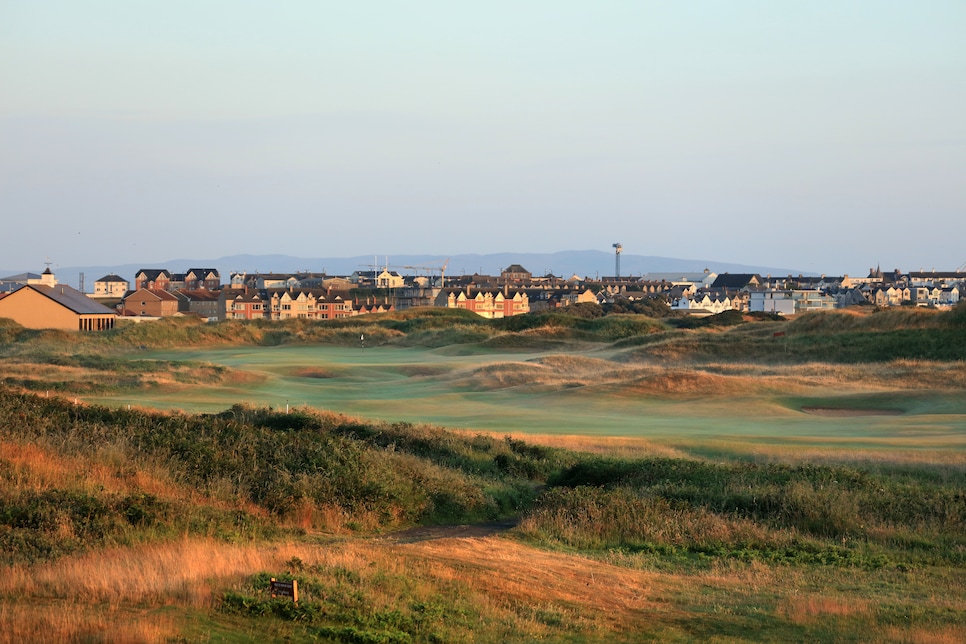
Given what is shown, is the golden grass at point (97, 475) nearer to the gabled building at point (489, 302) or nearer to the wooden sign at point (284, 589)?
the wooden sign at point (284, 589)

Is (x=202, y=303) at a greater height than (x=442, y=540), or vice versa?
(x=442, y=540)

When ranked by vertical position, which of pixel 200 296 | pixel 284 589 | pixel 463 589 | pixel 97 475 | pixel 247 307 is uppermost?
pixel 284 589

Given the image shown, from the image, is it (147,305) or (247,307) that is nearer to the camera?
(247,307)

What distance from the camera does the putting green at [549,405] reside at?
32.6 meters

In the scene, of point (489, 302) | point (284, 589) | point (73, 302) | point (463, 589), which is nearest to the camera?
point (284, 589)

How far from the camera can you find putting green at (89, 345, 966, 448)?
32.6 m

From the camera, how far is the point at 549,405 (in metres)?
41.5

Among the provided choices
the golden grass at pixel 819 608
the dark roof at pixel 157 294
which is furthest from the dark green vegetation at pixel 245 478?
the dark roof at pixel 157 294

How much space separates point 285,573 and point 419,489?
24.4 feet

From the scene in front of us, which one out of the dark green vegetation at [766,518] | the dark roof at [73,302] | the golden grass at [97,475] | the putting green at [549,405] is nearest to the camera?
the golden grass at [97,475]

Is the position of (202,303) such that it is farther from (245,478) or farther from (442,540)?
(442,540)

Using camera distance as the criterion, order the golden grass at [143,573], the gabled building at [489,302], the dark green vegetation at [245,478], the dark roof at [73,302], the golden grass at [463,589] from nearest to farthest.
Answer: the golden grass at [463,589] → the golden grass at [143,573] → the dark green vegetation at [245,478] → the dark roof at [73,302] → the gabled building at [489,302]

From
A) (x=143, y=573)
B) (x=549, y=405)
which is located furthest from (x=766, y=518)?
(x=549, y=405)

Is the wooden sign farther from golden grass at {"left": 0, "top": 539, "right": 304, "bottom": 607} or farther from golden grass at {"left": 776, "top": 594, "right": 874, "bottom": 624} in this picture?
golden grass at {"left": 776, "top": 594, "right": 874, "bottom": 624}
